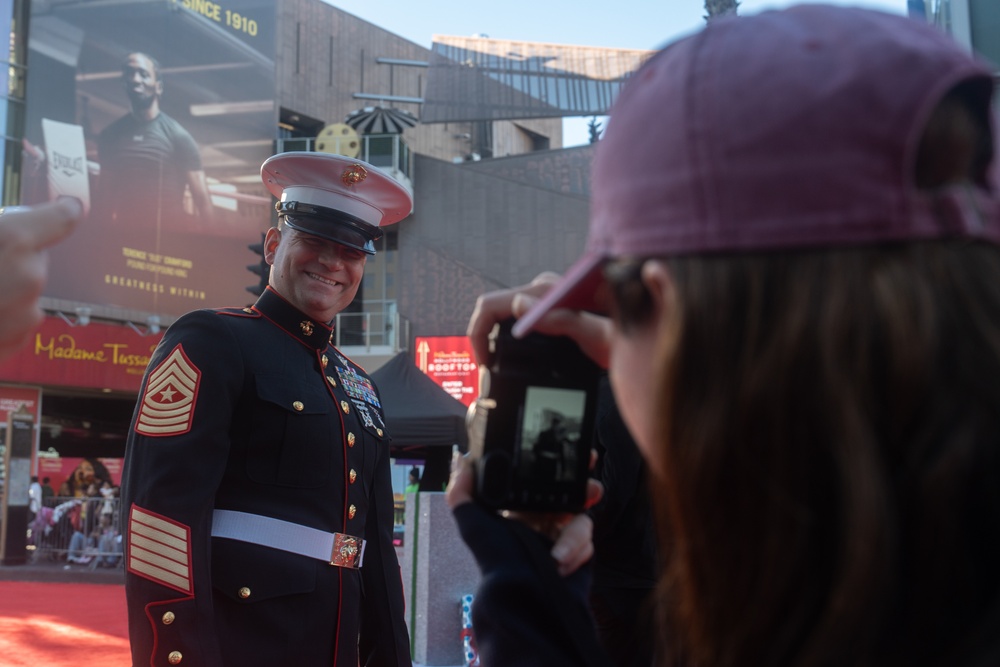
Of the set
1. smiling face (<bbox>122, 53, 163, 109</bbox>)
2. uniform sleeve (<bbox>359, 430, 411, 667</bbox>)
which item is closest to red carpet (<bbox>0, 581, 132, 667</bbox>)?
uniform sleeve (<bbox>359, 430, 411, 667</bbox>)

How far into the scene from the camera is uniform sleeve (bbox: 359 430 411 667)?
8.46 feet

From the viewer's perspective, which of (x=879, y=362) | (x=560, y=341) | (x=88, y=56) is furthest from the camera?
(x=88, y=56)

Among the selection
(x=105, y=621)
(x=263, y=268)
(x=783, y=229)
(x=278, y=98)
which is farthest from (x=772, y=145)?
(x=278, y=98)

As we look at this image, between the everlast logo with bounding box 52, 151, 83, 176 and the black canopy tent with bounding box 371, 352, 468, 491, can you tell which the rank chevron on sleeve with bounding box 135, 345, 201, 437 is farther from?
the everlast logo with bounding box 52, 151, 83, 176

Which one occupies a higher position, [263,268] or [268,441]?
[263,268]

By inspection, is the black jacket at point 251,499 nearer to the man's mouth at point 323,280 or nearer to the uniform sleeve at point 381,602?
the uniform sleeve at point 381,602

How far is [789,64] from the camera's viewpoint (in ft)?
2.27

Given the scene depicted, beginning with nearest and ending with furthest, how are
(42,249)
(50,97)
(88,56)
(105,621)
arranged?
(42,249) < (105,621) < (50,97) < (88,56)

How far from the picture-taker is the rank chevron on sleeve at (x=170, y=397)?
2229 mm

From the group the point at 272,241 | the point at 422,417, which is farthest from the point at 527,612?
the point at 422,417

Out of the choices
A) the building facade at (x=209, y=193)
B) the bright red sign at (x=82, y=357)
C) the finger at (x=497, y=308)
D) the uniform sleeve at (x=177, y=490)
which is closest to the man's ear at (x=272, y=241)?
the uniform sleeve at (x=177, y=490)

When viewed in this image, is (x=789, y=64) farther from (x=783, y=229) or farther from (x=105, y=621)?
(x=105, y=621)

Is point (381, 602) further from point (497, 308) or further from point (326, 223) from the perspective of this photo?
point (497, 308)

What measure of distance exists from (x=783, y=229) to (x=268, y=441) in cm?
192
